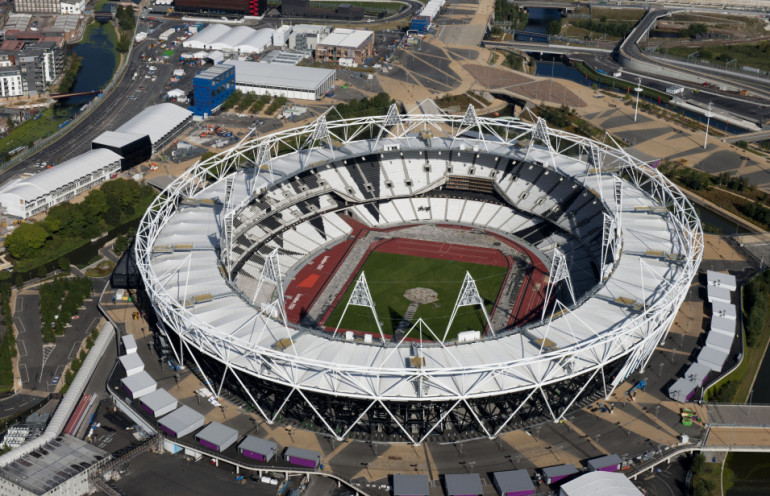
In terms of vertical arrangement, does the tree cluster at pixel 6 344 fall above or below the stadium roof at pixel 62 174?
below

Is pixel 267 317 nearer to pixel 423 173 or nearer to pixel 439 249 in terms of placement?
pixel 439 249

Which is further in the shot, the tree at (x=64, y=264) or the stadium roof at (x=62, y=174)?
the stadium roof at (x=62, y=174)

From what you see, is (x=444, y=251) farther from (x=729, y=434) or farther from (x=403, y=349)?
(x=729, y=434)

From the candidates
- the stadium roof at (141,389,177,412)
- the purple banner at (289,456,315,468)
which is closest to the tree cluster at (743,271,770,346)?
the purple banner at (289,456,315,468)

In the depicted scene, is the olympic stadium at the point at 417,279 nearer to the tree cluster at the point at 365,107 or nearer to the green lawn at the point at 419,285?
the green lawn at the point at 419,285

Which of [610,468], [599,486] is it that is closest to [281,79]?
[610,468]

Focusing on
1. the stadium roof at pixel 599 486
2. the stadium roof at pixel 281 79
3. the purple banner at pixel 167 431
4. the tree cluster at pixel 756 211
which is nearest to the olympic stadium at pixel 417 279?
the purple banner at pixel 167 431

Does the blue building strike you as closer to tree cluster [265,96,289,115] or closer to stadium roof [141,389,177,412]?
tree cluster [265,96,289,115]
